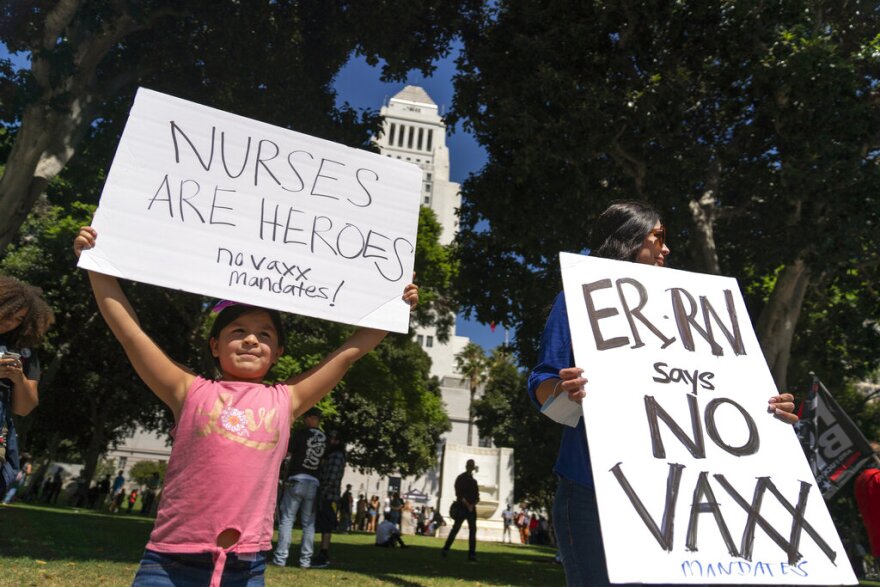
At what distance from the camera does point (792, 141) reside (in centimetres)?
1021

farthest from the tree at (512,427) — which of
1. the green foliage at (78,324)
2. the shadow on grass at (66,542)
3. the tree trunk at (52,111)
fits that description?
the tree trunk at (52,111)

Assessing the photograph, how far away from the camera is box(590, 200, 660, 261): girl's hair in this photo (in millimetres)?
2803

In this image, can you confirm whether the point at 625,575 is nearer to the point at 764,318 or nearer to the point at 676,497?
the point at 676,497

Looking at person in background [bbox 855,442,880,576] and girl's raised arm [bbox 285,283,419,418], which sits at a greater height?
person in background [bbox 855,442,880,576]

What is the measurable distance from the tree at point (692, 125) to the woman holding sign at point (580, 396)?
809 cm

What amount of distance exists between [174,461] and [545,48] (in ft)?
32.9

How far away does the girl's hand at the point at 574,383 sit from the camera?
2260 mm

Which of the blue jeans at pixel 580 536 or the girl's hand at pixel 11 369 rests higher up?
the girl's hand at pixel 11 369

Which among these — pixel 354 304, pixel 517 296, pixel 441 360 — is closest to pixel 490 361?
pixel 441 360

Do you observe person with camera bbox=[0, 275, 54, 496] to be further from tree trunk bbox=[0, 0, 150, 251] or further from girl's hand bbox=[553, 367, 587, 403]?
tree trunk bbox=[0, 0, 150, 251]

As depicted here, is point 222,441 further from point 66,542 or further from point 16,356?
point 66,542

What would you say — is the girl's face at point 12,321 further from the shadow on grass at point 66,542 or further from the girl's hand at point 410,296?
the shadow on grass at point 66,542

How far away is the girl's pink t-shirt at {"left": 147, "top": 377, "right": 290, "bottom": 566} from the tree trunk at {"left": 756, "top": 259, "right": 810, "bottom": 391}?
11.1 meters

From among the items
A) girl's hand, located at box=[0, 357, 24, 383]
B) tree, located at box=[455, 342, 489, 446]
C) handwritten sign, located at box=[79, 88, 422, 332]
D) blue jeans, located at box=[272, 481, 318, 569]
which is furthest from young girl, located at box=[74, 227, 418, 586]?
tree, located at box=[455, 342, 489, 446]
